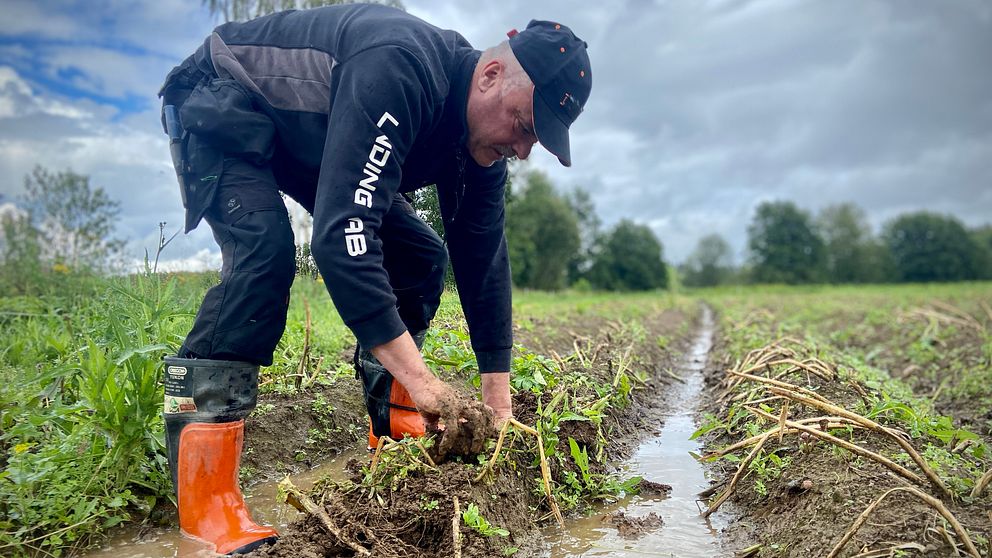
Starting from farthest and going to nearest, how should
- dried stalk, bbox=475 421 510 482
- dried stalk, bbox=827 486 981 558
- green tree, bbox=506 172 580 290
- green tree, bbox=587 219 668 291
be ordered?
green tree, bbox=587 219 668 291
green tree, bbox=506 172 580 290
dried stalk, bbox=475 421 510 482
dried stalk, bbox=827 486 981 558

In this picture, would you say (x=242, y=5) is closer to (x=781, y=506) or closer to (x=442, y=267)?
(x=442, y=267)

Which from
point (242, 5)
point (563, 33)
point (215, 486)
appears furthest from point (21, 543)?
point (242, 5)

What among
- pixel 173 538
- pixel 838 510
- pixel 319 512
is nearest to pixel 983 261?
pixel 838 510

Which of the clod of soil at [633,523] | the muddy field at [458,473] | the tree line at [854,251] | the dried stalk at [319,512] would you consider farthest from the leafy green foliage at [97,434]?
the tree line at [854,251]

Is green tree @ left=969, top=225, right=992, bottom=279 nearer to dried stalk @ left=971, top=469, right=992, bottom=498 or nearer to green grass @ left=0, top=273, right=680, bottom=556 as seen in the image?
dried stalk @ left=971, top=469, right=992, bottom=498

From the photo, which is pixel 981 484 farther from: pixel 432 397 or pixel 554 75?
pixel 554 75

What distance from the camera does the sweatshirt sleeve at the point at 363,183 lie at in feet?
6.11

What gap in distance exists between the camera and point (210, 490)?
219cm

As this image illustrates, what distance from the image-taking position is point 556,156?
7.37ft

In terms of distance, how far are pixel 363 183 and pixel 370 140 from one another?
13 centimetres

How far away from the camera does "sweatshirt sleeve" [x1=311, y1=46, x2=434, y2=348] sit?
1862mm

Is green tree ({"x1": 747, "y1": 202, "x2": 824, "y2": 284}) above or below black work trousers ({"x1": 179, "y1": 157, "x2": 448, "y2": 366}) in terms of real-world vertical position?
above

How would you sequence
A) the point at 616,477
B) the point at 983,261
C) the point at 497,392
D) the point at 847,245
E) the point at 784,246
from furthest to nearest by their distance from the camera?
the point at 847,245 → the point at 784,246 → the point at 983,261 → the point at 616,477 → the point at 497,392

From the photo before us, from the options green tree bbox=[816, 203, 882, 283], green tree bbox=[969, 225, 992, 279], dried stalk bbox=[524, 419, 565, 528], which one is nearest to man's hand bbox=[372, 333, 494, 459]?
dried stalk bbox=[524, 419, 565, 528]
